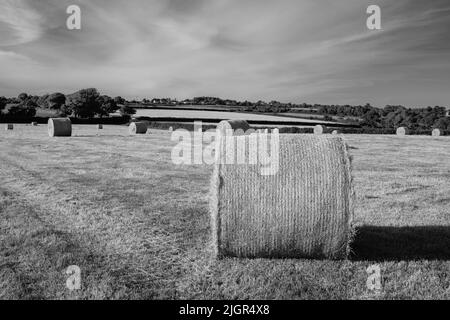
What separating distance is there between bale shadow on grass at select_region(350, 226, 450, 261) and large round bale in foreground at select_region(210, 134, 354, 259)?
0.75 m

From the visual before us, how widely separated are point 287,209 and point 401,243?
2.57 meters

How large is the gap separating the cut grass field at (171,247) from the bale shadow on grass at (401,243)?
2 cm

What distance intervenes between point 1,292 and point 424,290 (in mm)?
5820

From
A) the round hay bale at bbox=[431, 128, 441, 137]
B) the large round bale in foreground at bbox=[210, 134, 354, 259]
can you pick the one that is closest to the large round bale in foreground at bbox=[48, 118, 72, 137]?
the large round bale in foreground at bbox=[210, 134, 354, 259]

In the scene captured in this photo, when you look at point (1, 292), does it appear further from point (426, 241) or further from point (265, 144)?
point (426, 241)

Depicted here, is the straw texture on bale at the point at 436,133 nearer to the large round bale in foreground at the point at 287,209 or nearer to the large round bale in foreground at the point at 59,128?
the large round bale in foreground at the point at 59,128

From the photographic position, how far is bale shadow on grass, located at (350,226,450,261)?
23.3ft

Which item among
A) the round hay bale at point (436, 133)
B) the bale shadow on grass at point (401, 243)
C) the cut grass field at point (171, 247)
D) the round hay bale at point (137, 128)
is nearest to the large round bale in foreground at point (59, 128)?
the round hay bale at point (137, 128)

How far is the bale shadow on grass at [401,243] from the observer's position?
7102 millimetres

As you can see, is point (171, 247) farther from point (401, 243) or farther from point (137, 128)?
point (137, 128)
